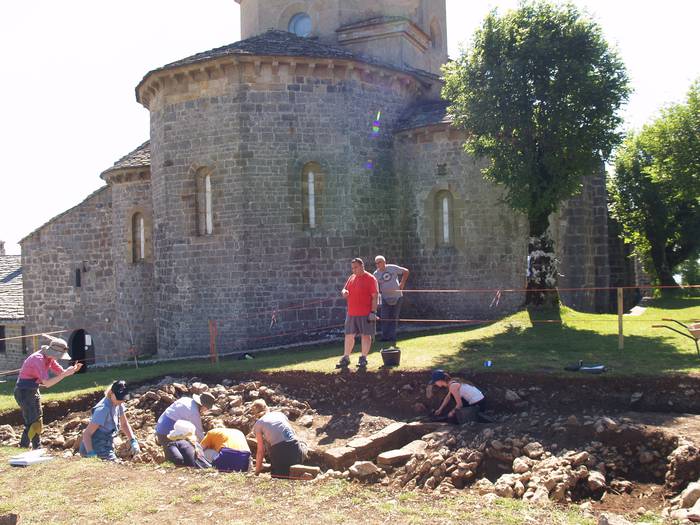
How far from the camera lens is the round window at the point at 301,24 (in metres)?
A: 22.9

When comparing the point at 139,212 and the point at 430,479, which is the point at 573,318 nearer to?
the point at 430,479

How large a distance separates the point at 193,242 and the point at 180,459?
1008cm

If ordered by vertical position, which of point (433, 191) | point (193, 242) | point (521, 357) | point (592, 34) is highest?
point (592, 34)

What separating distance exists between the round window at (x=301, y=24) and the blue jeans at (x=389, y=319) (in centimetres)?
1219

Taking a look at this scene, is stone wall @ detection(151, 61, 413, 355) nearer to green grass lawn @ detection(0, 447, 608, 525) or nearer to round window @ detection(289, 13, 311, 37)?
round window @ detection(289, 13, 311, 37)

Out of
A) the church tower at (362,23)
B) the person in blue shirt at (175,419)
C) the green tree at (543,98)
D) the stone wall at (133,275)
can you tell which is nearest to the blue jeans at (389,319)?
the green tree at (543,98)

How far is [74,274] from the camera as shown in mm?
24250

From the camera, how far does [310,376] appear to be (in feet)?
42.0

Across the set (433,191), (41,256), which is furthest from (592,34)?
(41,256)

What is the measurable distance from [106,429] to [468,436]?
5182 millimetres

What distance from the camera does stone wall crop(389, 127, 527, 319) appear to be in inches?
727

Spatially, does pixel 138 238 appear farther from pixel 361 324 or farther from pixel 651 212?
pixel 651 212

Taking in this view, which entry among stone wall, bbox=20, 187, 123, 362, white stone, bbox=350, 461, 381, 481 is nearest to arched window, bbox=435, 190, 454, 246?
white stone, bbox=350, 461, 381, 481

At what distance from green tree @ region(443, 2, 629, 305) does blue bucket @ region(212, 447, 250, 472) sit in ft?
29.3
